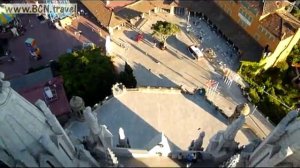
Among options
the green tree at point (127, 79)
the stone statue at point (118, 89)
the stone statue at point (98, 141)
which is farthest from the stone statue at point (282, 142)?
the green tree at point (127, 79)

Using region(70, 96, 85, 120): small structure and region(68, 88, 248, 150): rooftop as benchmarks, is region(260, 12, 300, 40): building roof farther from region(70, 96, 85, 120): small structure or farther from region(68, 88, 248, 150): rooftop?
region(70, 96, 85, 120): small structure

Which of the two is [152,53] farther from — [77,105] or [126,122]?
[77,105]

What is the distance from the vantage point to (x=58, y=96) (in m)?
36.7

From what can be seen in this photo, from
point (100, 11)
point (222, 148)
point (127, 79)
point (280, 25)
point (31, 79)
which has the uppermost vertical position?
point (280, 25)

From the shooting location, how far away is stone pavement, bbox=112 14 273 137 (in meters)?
41.0

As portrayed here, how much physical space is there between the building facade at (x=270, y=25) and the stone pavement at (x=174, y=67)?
158 inches

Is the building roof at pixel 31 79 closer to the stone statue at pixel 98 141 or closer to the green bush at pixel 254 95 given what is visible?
the stone statue at pixel 98 141

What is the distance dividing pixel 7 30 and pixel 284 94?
33035 mm

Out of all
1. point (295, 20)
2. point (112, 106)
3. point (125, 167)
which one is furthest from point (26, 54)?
point (295, 20)

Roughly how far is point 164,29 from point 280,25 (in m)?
12.7

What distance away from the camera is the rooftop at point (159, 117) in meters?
34.3

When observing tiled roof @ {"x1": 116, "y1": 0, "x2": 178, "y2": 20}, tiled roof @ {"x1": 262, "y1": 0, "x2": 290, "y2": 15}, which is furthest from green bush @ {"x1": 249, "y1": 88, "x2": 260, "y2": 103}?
tiled roof @ {"x1": 116, "y1": 0, "x2": 178, "y2": 20}

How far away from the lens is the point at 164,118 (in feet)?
117

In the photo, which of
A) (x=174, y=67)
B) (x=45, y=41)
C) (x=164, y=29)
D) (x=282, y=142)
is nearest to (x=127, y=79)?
(x=174, y=67)
